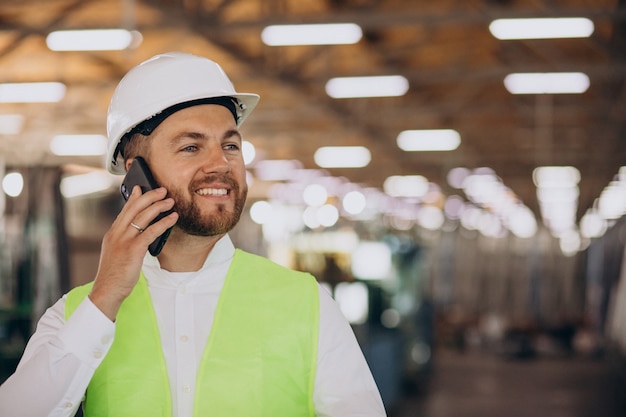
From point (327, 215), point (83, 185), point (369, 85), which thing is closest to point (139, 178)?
point (83, 185)

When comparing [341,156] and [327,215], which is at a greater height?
[341,156]

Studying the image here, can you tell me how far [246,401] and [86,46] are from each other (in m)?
7.99

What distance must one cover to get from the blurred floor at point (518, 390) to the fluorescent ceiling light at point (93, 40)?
588 centimetres

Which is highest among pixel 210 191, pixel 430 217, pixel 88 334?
pixel 430 217

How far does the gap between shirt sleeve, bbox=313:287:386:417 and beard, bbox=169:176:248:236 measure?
1.02ft

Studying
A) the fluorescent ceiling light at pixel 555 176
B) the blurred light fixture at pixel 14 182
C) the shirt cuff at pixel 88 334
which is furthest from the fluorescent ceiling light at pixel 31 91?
the fluorescent ceiling light at pixel 555 176

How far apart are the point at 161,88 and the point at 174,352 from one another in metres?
0.62

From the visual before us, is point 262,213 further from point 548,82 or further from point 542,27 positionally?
point 542,27

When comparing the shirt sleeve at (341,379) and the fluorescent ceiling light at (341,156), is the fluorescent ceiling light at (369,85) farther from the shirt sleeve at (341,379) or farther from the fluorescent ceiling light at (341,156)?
the shirt sleeve at (341,379)

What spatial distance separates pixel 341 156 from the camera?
2542cm

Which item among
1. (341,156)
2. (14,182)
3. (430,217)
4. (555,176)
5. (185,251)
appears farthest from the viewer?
(430,217)

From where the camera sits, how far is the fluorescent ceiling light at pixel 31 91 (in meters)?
13.6

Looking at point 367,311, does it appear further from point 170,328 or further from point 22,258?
point 170,328

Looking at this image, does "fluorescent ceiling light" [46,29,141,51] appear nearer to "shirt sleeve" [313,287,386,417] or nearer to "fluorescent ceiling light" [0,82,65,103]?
"fluorescent ceiling light" [0,82,65,103]
